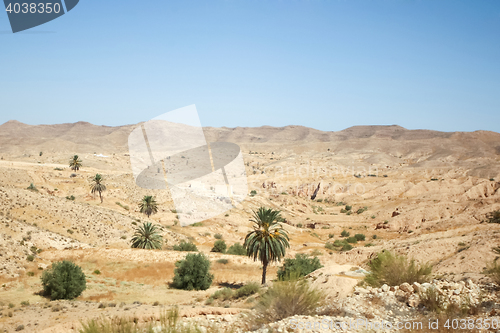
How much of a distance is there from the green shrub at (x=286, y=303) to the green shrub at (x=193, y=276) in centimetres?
1596

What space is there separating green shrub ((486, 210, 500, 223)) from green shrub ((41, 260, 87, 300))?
135ft

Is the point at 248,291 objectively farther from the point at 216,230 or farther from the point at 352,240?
the point at 352,240

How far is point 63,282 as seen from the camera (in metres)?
20.0

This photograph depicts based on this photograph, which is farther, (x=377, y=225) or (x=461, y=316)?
(x=377, y=225)

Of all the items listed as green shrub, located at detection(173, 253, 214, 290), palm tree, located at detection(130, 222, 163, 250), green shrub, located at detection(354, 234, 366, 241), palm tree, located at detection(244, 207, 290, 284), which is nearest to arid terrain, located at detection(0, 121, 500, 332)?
green shrub, located at detection(173, 253, 214, 290)

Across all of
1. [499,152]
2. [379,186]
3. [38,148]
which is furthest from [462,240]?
[38,148]

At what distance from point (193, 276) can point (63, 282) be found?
887 centimetres

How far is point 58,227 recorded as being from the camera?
36469mm

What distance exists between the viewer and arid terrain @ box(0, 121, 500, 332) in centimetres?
1839

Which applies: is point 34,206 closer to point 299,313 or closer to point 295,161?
point 299,313

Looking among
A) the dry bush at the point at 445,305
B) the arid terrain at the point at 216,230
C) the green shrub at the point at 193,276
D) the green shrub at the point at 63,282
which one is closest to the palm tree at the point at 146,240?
the arid terrain at the point at 216,230

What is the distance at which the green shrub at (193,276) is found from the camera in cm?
2542

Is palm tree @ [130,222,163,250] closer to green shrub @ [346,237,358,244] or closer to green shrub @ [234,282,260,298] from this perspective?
green shrub @ [234,282,260,298]

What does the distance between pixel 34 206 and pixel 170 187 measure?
31640 mm
